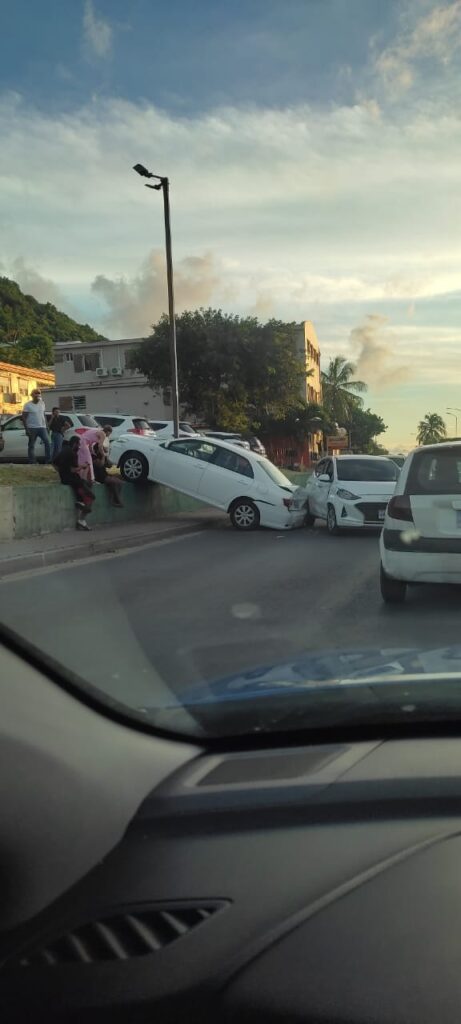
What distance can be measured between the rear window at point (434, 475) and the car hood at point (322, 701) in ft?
17.3

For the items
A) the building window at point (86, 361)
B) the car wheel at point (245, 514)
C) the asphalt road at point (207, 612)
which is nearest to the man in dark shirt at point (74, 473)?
the asphalt road at point (207, 612)

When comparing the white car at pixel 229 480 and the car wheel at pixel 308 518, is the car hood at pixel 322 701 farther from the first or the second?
the car wheel at pixel 308 518

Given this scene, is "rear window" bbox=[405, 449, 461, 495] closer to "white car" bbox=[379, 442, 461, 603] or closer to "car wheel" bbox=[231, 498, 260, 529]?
"white car" bbox=[379, 442, 461, 603]

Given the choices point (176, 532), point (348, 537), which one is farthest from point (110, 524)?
point (348, 537)

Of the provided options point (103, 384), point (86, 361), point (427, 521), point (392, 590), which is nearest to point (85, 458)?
point (392, 590)

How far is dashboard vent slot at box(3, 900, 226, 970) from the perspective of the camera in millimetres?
1499

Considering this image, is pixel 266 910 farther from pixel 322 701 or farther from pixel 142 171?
pixel 142 171

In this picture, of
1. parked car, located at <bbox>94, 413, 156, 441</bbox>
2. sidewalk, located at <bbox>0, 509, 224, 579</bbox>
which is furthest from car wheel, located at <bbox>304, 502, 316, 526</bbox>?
parked car, located at <bbox>94, 413, 156, 441</bbox>

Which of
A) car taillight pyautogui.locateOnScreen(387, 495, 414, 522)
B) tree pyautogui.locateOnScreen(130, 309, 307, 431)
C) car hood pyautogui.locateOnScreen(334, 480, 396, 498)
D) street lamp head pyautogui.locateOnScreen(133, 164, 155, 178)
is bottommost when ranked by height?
car hood pyautogui.locateOnScreen(334, 480, 396, 498)

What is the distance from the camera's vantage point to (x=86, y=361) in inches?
2452

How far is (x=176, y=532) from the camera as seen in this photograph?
17578 mm

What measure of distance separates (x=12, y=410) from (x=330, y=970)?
71616mm

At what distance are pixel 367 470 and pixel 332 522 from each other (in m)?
1.56

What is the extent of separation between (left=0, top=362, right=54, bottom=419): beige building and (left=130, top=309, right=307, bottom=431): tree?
20889mm
